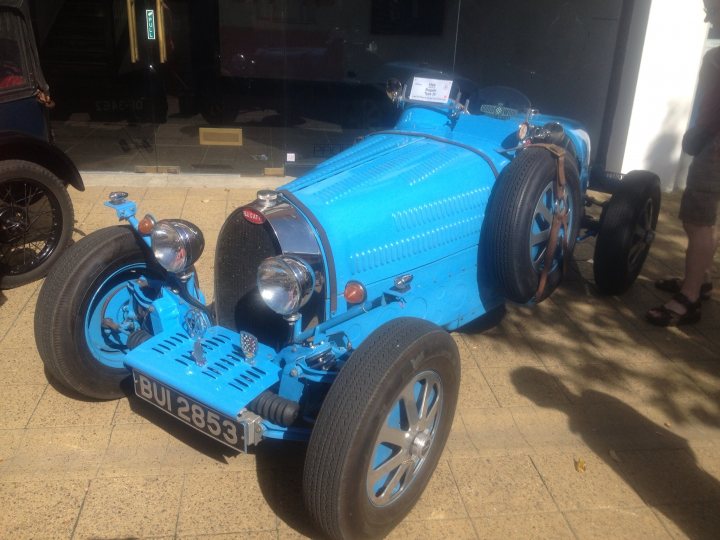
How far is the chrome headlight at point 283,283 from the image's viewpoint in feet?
8.98

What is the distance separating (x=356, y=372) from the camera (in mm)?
2498

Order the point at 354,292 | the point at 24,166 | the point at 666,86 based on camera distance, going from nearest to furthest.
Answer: the point at 354,292, the point at 24,166, the point at 666,86

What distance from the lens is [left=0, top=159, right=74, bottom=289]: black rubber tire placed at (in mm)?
4793

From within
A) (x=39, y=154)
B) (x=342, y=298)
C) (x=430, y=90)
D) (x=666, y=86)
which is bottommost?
(x=342, y=298)

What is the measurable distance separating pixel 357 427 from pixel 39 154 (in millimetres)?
3958

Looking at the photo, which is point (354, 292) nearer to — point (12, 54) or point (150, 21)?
point (12, 54)

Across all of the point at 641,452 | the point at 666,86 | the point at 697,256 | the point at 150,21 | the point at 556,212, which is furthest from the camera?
the point at 666,86

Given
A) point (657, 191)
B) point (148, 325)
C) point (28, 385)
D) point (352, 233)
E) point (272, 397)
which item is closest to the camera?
point (272, 397)

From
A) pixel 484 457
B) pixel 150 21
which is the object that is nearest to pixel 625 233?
pixel 484 457

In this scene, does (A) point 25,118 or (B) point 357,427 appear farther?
(A) point 25,118

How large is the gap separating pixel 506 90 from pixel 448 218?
1.59 meters

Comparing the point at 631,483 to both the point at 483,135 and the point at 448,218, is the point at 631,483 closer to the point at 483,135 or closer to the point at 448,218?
the point at 448,218

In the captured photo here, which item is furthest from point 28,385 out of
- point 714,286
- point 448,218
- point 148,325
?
point 714,286

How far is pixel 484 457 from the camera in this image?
131 inches
